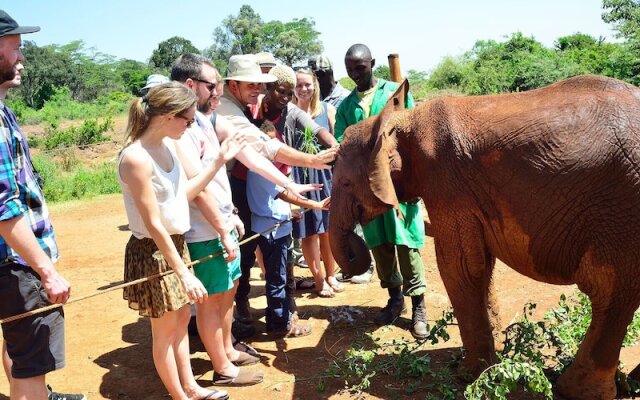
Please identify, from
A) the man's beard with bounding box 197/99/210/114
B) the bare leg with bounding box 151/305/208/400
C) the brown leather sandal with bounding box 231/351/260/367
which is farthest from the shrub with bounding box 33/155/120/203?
the bare leg with bounding box 151/305/208/400

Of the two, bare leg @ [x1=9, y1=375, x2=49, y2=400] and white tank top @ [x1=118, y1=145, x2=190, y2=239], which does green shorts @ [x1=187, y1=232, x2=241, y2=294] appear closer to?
white tank top @ [x1=118, y1=145, x2=190, y2=239]

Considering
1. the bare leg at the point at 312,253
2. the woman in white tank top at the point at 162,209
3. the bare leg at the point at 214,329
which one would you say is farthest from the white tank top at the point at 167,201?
the bare leg at the point at 312,253

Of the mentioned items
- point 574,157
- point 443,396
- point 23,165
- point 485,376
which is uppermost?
point 23,165

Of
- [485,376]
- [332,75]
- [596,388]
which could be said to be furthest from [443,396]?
[332,75]

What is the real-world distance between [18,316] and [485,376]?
2.71m

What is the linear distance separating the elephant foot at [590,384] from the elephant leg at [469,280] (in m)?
0.57

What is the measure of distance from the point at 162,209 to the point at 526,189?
2.22 m

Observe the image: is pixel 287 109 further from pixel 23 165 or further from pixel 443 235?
pixel 23 165

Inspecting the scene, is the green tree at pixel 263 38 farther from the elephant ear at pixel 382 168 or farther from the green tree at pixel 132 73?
the elephant ear at pixel 382 168

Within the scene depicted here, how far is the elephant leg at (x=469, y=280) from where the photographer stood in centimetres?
396

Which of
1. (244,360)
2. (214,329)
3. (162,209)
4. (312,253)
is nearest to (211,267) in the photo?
(214,329)

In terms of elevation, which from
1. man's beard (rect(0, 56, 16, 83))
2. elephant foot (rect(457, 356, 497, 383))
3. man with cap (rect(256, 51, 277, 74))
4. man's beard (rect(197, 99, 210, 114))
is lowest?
elephant foot (rect(457, 356, 497, 383))

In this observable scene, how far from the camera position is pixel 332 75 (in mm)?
8195

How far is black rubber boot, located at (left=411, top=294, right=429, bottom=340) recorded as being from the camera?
538 cm
